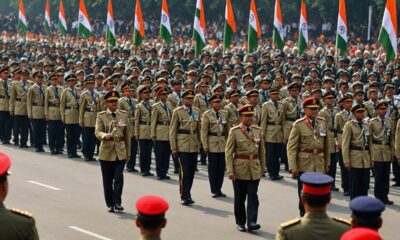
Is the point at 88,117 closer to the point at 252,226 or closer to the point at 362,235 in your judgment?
the point at 252,226

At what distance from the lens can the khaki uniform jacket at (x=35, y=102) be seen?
20.6 m

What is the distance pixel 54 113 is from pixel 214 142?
6.23 m

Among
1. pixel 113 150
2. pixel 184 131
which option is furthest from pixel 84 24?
pixel 113 150

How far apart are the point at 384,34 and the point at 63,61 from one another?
11067mm

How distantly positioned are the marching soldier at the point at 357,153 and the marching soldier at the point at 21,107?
9.31 m

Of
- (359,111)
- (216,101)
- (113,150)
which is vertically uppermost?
(216,101)

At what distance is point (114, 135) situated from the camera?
44.6 feet

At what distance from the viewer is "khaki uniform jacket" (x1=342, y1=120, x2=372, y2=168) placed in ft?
45.5

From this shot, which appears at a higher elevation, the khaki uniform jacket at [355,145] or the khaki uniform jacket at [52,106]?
the khaki uniform jacket at [52,106]

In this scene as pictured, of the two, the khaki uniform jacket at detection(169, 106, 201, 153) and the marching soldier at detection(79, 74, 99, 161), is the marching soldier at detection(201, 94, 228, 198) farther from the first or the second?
the marching soldier at detection(79, 74, 99, 161)

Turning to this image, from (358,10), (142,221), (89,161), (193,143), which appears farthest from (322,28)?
(142,221)

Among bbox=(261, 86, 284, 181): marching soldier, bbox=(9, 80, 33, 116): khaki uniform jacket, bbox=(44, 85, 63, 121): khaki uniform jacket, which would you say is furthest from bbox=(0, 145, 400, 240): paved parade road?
bbox=(9, 80, 33, 116): khaki uniform jacket

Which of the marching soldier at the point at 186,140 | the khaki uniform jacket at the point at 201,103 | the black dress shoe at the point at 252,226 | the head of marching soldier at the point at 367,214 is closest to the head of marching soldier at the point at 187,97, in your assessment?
the marching soldier at the point at 186,140

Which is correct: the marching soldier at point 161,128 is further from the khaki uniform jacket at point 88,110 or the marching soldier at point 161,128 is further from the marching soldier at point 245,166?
the marching soldier at point 245,166
